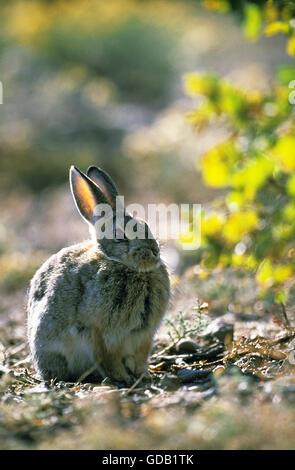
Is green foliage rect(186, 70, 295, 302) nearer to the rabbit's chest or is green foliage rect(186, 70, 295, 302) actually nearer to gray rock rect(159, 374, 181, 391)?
the rabbit's chest

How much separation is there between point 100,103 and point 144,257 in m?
14.2

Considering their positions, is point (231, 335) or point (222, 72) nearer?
point (231, 335)

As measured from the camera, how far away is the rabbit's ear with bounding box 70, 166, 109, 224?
5156 mm

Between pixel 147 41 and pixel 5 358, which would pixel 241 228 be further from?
pixel 147 41

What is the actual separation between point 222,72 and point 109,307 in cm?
1734

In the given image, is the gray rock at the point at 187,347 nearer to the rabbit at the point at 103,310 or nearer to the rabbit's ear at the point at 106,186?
the rabbit at the point at 103,310

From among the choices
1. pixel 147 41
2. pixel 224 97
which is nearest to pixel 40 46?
pixel 147 41

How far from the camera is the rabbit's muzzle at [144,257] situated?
4.86 metres

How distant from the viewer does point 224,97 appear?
213 inches

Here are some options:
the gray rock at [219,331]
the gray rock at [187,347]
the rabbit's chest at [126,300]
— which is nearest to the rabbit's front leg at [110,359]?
the rabbit's chest at [126,300]

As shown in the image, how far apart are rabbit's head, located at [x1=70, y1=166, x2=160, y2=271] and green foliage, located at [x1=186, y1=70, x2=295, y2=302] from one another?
681 millimetres

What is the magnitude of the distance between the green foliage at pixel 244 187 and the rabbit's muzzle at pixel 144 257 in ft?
2.22

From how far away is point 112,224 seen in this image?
5109 mm

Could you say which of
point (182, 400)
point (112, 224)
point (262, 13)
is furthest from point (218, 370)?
point (262, 13)
